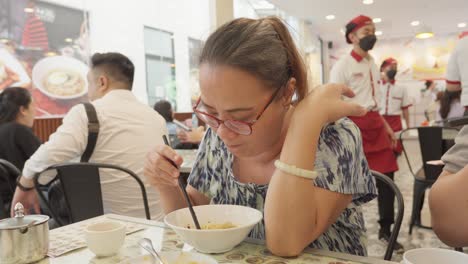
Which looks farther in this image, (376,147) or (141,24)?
(141,24)

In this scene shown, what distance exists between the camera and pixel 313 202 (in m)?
0.97

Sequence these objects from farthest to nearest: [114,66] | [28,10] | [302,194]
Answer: [28,10] → [114,66] → [302,194]

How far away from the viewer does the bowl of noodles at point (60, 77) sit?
4.19 m

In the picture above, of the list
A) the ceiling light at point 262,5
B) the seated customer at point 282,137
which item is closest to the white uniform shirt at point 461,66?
the seated customer at point 282,137

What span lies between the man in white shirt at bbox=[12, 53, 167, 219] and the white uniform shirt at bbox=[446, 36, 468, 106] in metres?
2.01

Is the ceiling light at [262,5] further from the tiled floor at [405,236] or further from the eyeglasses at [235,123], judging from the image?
the eyeglasses at [235,123]

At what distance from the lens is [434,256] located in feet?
2.21

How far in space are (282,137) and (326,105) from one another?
0.64 feet

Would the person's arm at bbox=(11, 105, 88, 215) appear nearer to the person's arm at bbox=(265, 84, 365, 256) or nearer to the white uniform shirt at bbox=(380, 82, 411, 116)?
the person's arm at bbox=(265, 84, 365, 256)

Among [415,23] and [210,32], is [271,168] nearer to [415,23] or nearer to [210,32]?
[210,32]

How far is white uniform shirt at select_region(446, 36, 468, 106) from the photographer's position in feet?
8.73

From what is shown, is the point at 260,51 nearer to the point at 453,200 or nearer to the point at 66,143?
the point at 453,200

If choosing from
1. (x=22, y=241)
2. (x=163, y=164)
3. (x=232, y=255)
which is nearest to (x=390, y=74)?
(x=163, y=164)

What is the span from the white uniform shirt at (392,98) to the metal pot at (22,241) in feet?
20.6
